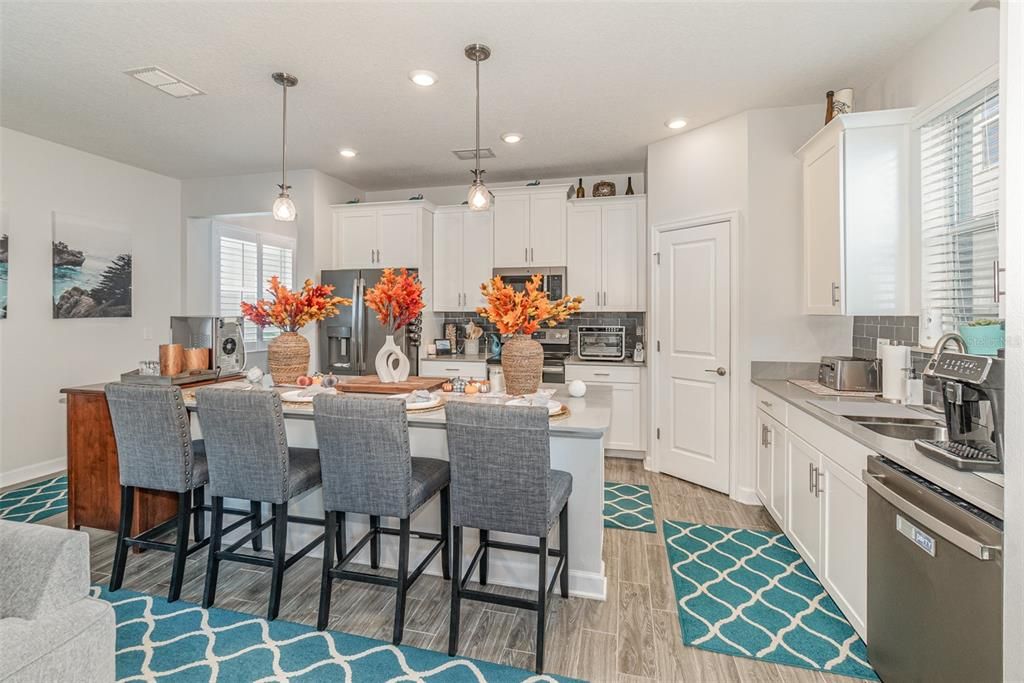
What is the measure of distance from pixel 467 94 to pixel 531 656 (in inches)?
125

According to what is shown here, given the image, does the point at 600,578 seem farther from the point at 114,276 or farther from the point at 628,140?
the point at 114,276

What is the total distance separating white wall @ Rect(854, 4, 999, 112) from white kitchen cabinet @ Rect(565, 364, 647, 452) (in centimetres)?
263

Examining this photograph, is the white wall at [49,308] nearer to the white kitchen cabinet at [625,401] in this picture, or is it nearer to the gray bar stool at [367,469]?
the gray bar stool at [367,469]

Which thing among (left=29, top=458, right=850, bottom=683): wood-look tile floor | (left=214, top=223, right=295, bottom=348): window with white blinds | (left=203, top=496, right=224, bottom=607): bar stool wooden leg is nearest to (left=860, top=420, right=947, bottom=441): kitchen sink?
(left=29, top=458, right=850, bottom=683): wood-look tile floor

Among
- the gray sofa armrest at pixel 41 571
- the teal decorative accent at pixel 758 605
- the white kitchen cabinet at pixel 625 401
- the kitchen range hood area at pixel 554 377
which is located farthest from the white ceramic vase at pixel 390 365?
the white kitchen cabinet at pixel 625 401

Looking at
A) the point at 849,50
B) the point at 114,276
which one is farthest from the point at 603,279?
the point at 114,276

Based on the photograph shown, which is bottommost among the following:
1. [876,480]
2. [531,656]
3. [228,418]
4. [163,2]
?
[531,656]

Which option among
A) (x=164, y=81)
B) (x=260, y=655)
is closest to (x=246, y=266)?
(x=164, y=81)

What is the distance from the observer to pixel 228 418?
6.93 feet

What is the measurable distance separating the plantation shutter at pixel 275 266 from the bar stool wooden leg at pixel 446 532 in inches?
182

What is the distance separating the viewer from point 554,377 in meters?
4.65

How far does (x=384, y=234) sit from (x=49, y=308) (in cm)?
285

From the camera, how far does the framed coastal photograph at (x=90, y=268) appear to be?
161 inches

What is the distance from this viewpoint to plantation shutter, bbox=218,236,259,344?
548 cm
